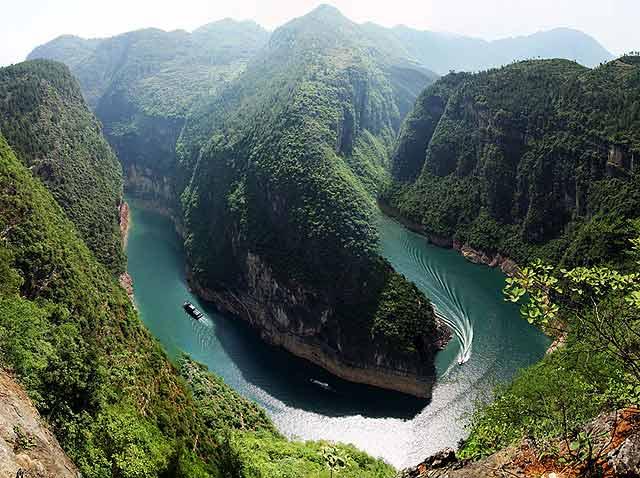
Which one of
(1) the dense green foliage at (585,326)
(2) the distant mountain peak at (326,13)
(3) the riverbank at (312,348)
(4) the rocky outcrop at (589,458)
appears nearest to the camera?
(1) the dense green foliage at (585,326)

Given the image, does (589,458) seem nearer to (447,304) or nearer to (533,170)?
(447,304)

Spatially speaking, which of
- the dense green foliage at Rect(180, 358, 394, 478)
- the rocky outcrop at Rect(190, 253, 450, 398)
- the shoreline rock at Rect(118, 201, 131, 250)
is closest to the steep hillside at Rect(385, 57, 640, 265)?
the rocky outcrop at Rect(190, 253, 450, 398)

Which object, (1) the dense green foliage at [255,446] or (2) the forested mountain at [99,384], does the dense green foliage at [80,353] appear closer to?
(2) the forested mountain at [99,384]

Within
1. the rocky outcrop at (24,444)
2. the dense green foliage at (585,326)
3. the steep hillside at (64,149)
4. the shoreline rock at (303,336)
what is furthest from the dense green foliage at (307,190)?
the dense green foliage at (585,326)

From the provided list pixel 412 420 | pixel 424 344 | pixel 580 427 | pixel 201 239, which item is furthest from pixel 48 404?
pixel 201 239

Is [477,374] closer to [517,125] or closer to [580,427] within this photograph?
[580,427]

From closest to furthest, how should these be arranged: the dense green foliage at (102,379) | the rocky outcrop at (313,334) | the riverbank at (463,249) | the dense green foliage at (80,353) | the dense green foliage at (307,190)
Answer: the dense green foliage at (80,353) < the dense green foliage at (102,379) < the rocky outcrop at (313,334) < the dense green foliage at (307,190) < the riverbank at (463,249)

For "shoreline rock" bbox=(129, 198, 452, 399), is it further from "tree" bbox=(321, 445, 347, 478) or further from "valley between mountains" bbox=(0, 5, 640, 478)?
"tree" bbox=(321, 445, 347, 478)
